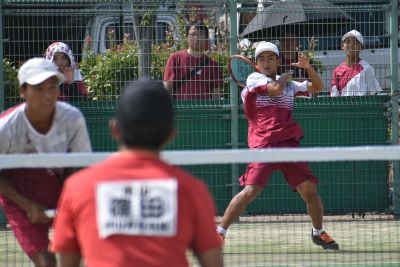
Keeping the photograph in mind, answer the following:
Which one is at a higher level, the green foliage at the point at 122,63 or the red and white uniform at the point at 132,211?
the green foliage at the point at 122,63

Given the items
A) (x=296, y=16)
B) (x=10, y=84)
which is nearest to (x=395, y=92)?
(x=296, y=16)

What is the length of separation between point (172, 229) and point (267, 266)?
5.11 meters

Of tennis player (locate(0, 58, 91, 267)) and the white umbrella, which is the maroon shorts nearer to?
tennis player (locate(0, 58, 91, 267))

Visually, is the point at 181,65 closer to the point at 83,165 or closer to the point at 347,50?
the point at 347,50

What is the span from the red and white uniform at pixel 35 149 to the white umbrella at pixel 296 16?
5.99 metres

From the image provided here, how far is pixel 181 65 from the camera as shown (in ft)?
39.3

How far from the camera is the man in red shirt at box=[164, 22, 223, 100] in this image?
12.0 m

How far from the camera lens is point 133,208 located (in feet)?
13.5

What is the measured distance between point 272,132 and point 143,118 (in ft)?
19.6

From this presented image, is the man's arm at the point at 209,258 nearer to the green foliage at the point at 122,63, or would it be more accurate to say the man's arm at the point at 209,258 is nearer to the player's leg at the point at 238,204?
the player's leg at the point at 238,204

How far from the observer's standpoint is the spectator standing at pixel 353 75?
12.3 meters

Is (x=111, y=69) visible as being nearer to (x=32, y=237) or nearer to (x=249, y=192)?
(x=249, y=192)

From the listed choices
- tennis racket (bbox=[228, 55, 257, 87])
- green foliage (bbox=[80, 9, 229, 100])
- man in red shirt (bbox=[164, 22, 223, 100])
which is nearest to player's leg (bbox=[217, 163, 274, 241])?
tennis racket (bbox=[228, 55, 257, 87])

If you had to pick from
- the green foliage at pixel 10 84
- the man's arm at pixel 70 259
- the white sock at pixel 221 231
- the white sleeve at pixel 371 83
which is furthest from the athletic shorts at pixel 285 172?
the man's arm at pixel 70 259
